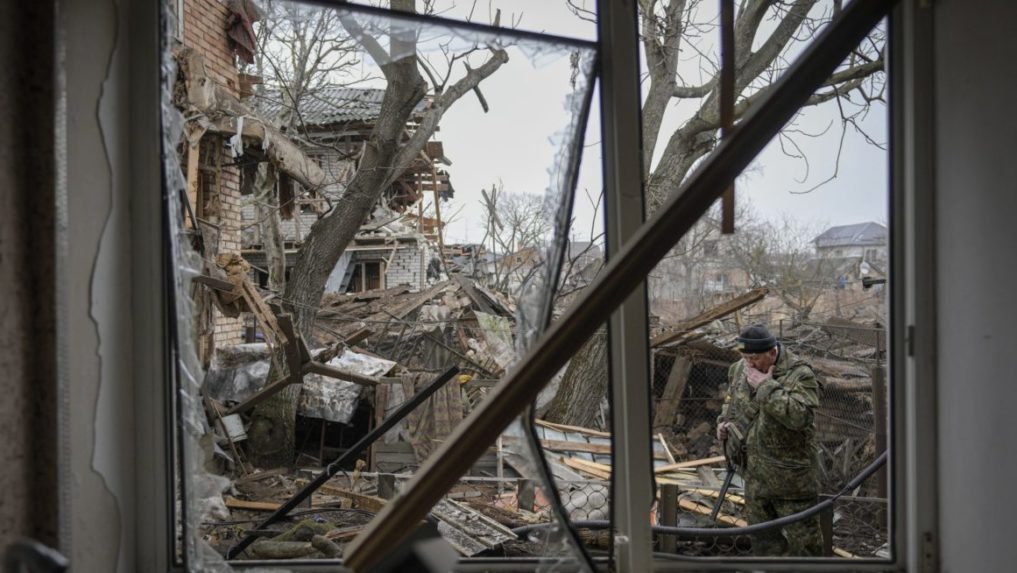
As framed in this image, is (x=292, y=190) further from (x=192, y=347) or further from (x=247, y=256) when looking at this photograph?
(x=192, y=347)

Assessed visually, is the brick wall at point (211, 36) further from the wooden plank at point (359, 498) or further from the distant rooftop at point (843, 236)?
the distant rooftop at point (843, 236)

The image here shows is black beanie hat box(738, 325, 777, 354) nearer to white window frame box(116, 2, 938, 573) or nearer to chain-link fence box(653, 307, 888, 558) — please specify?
chain-link fence box(653, 307, 888, 558)

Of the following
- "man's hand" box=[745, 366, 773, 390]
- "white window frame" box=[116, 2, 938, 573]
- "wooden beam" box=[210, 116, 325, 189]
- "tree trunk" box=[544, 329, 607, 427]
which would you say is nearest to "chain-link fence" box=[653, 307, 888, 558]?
"man's hand" box=[745, 366, 773, 390]

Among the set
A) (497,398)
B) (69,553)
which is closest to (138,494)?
(69,553)

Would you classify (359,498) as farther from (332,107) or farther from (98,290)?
(332,107)

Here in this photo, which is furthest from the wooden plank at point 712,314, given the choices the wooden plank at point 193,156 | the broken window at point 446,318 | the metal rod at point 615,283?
the wooden plank at point 193,156

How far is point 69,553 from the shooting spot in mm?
897

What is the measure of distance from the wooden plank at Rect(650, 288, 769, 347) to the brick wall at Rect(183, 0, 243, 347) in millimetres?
4466

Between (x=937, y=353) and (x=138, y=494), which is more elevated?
(x=937, y=353)

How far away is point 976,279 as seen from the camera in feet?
3.35

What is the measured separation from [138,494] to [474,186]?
4.33 m

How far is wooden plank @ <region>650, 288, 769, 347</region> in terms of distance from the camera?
4.51 m

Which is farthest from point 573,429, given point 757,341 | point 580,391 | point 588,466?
point 757,341

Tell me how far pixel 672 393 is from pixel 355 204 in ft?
13.6
